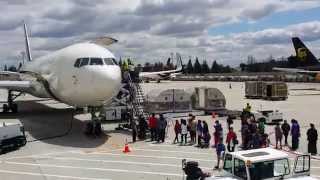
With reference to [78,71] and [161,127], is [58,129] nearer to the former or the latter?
[78,71]

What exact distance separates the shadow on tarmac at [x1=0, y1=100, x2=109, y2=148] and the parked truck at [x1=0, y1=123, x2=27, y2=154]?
190cm

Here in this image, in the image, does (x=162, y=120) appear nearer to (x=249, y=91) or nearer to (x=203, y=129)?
(x=203, y=129)

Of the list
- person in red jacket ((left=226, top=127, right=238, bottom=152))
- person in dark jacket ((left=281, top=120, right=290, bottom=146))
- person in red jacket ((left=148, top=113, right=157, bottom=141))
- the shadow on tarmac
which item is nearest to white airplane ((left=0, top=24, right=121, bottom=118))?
the shadow on tarmac

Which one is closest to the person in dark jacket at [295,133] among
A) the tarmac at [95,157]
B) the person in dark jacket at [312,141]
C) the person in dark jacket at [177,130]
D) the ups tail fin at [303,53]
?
the tarmac at [95,157]

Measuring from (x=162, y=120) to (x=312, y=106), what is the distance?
22.2 m

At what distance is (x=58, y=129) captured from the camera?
1171 inches

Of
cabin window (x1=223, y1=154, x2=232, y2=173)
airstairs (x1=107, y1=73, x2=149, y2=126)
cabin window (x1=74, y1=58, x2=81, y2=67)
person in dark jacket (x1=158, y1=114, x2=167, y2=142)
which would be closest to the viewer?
cabin window (x1=223, y1=154, x2=232, y2=173)

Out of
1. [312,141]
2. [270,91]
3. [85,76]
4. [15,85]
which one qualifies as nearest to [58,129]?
[85,76]

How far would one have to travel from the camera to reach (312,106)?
42.2 metres

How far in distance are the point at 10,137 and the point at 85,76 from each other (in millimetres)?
4728

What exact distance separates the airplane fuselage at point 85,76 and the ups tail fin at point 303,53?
47236 millimetres

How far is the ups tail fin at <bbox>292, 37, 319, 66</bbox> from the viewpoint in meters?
68.2

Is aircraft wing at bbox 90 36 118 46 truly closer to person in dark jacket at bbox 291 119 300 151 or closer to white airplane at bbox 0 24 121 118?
white airplane at bbox 0 24 121 118

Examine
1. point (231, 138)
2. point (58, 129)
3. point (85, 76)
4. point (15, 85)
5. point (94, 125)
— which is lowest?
point (58, 129)
